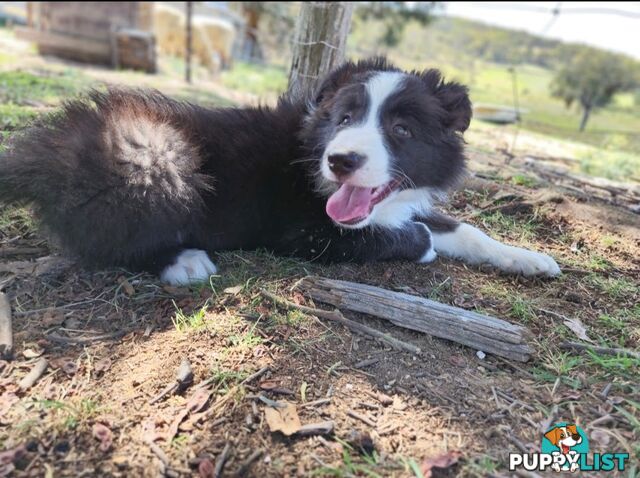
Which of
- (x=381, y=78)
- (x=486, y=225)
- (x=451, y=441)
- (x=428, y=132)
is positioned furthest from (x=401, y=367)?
(x=486, y=225)

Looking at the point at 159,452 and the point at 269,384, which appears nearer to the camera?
the point at 159,452

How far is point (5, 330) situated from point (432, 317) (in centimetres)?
224

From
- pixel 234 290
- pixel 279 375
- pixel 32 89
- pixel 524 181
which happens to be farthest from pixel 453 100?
pixel 32 89

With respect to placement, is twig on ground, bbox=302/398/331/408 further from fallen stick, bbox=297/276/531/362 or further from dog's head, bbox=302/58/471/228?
dog's head, bbox=302/58/471/228

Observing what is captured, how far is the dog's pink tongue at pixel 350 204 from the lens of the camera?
3256 mm

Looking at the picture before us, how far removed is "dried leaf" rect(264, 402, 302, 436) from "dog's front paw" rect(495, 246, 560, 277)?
6.95 feet

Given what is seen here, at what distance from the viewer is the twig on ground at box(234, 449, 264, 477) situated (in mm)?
1888

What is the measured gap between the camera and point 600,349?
2.68 metres

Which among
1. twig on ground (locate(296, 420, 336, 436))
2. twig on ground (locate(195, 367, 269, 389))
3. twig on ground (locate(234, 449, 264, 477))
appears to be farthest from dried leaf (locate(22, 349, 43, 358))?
twig on ground (locate(296, 420, 336, 436))

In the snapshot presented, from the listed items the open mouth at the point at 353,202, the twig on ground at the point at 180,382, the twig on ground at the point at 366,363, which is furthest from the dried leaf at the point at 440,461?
the open mouth at the point at 353,202

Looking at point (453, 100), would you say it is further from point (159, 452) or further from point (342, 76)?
point (159, 452)

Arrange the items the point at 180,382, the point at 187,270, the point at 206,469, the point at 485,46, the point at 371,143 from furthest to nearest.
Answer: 1. the point at 485,46
2. the point at 187,270
3. the point at 371,143
4. the point at 180,382
5. the point at 206,469

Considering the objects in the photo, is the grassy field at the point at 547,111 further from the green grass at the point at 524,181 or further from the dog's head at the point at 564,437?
the dog's head at the point at 564,437

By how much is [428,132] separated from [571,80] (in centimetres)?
4037
